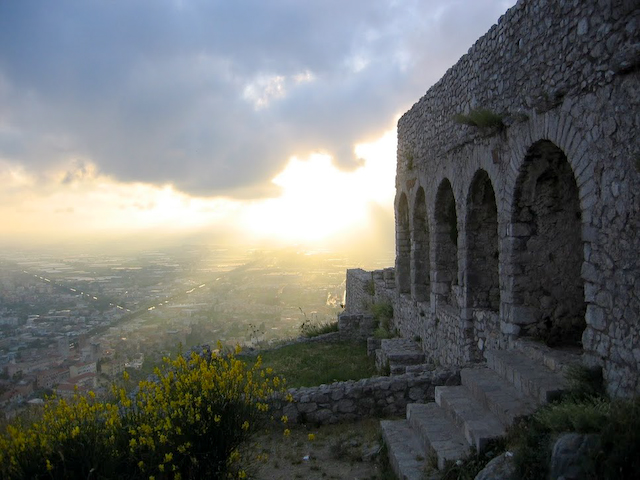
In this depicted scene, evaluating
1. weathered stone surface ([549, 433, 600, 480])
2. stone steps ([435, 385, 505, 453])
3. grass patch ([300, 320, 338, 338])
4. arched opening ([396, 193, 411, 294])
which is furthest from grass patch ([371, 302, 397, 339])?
weathered stone surface ([549, 433, 600, 480])

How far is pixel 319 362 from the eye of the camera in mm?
11938

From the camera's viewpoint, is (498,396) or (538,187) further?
(538,187)

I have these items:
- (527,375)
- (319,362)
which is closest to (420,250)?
(319,362)

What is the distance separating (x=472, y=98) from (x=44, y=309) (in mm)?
31540

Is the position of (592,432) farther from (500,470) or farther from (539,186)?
(539,186)

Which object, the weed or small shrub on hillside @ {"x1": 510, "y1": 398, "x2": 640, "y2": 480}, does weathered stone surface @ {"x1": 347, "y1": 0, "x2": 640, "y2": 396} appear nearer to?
small shrub on hillside @ {"x1": 510, "y1": 398, "x2": 640, "y2": 480}

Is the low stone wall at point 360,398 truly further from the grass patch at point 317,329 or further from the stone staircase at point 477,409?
the grass patch at point 317,329

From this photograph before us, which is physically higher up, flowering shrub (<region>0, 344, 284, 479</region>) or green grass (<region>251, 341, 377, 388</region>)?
flowering shrub (<region>0, 344, 284, 479</region>)

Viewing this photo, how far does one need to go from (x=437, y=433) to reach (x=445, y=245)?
5529 millimetres

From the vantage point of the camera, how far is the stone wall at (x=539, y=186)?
15.0 feet

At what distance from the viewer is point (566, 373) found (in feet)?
17.2

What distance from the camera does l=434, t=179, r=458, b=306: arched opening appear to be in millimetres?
10297

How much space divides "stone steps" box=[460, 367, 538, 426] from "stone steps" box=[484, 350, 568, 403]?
76 mm

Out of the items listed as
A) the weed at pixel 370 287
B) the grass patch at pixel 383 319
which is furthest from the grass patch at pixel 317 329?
the weed at pixel 370 287
